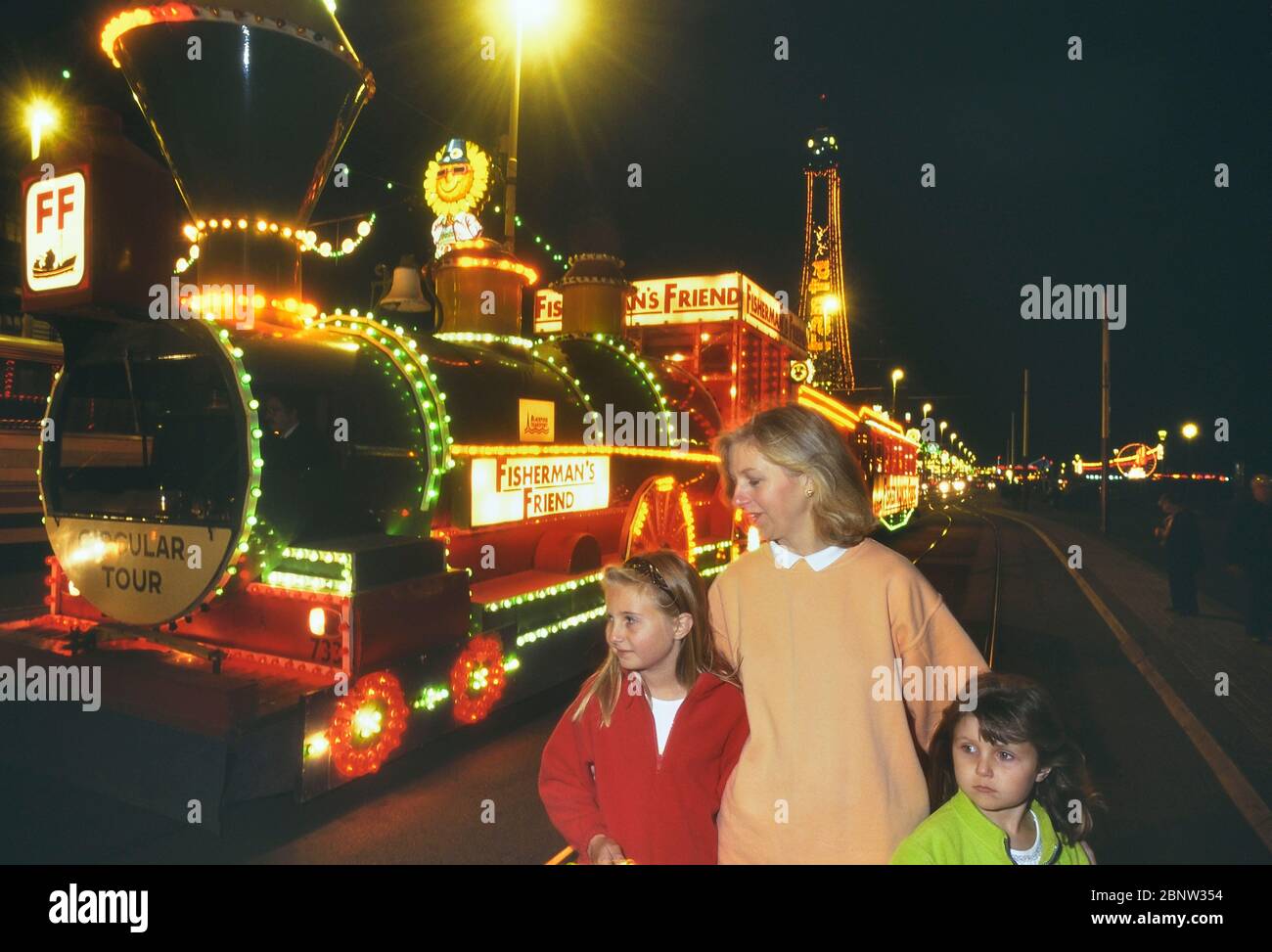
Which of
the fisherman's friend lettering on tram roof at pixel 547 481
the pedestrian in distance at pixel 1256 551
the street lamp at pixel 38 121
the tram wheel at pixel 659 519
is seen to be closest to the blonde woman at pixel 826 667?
the fisherman's friend lettering on tram roof at pixel 547 481

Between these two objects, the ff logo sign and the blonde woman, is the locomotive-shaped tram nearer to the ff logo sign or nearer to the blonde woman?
the ff logo sign

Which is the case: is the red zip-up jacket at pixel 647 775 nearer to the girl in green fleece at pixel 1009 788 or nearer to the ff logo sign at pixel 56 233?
the girl in green fleece at pixel 1009 788

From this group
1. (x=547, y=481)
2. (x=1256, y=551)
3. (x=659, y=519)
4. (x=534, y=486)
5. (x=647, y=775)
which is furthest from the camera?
(x=1256, y=551)

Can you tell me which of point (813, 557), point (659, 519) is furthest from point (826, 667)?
point (659, 519)

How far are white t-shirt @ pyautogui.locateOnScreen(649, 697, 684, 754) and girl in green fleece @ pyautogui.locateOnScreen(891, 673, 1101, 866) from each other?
644 mm

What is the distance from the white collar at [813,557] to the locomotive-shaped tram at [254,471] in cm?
277

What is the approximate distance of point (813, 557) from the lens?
6.72ft

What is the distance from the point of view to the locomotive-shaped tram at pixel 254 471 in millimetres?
4031

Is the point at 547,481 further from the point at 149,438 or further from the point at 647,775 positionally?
the point at 647,775

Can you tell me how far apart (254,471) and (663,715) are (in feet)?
9.04

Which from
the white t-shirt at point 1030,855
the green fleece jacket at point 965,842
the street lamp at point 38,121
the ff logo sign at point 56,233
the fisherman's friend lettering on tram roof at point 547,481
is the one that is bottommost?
the white t-shirt at point 1030,855

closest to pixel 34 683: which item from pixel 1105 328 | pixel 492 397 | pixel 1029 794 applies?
pixel 492 397

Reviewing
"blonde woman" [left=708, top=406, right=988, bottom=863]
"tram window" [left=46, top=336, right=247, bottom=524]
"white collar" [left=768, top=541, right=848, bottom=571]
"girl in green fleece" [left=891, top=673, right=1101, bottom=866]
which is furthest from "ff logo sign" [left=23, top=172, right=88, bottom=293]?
"girl in green fleece" [left=891, top=673, right=1101, bottom=866]

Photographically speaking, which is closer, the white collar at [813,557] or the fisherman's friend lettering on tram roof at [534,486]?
the white collar at [813,557]
